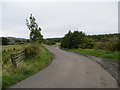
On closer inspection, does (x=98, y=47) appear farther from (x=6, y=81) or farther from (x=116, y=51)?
(x=6, y=81)

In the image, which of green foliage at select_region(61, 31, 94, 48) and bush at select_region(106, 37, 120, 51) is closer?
bush at select_region(106, 37, 120, 51)

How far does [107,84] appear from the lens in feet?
16.0

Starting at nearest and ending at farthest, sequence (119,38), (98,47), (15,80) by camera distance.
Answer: (15,80), (119,38), (98,47)

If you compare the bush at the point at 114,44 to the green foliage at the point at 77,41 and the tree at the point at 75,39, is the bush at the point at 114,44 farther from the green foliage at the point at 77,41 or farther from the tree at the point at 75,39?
the tree at the point at 75,39

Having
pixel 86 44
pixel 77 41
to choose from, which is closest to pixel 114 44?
pixel 77 41

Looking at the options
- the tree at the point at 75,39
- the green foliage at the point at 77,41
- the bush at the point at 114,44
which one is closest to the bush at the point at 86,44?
the green foliage at the point at 77,41

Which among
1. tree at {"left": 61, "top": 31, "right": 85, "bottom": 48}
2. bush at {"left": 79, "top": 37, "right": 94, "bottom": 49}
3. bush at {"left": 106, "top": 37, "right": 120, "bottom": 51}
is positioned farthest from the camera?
tree at {"left": 61, "top": 31, "right": 85, "bottom": 48}

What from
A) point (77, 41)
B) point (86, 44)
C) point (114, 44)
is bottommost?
point (86, 44)

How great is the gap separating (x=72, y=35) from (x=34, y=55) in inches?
829

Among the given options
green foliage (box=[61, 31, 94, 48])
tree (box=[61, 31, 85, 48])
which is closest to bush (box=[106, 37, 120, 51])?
green foliage (box=[61, 31, 94, 48])

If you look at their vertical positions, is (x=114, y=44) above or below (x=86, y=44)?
above

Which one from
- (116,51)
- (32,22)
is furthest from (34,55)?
(32,22)

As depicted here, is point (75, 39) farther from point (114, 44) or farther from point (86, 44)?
point (114, 44)

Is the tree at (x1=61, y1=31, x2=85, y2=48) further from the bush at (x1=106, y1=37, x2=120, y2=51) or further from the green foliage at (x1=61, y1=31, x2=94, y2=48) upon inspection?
the bush at (x1=106, y1=37, x2=120, y2=51)
